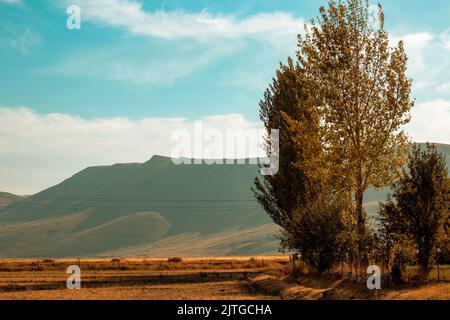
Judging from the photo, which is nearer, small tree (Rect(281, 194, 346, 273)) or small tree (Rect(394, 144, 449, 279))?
small tree (Rect(394, 144, 449, 279))

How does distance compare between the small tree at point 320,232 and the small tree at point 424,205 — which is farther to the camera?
the small tree at point 320,232

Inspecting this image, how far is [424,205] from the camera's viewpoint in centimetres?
3081

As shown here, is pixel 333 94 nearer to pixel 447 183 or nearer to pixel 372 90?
pixel 372 90

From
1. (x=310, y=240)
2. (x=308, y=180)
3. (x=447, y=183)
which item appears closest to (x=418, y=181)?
(x=447, y=183)

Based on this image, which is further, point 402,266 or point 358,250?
point 358,250

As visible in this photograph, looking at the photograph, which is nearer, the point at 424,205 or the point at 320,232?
the point at 424,205

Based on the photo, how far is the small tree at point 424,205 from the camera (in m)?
30.4

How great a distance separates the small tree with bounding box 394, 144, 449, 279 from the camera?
30.4 metres

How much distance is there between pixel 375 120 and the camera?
3547cm

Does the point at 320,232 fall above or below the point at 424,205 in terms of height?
below
